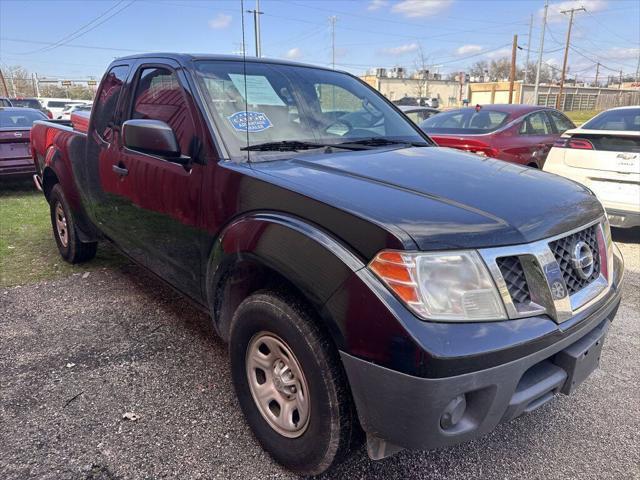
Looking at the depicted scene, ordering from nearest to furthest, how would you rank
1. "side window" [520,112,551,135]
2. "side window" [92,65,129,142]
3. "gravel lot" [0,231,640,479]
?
1. "gravel lot" [0,231,640,479]
2. "side window" [92,65,129,142]
3. "side window" [520,112,551,135]

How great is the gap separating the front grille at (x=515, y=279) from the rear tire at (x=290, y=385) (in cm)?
67

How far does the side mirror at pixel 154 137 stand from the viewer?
244cm

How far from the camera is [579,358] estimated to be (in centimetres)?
185

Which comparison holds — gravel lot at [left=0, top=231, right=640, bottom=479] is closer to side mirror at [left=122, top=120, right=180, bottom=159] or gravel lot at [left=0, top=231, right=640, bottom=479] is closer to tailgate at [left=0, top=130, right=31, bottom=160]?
side mirror at [left=122, top=120, right=180, bottom=159]

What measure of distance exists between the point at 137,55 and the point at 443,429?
3.05 metres

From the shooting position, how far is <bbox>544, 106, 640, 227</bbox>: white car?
518cm

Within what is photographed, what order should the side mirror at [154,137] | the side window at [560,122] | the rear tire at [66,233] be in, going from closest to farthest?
the side mirror at [154,137], the rear tire at [66,233], the side window at [560,122]

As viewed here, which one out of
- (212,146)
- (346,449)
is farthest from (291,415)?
(212,146)

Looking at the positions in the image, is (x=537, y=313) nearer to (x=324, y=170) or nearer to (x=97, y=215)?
(x=324, y=170)

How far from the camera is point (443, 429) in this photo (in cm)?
164

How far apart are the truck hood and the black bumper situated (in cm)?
43

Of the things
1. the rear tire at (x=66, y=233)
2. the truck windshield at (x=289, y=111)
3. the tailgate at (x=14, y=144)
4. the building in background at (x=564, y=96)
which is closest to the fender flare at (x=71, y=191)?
the rear tire at (x=66, y=233)

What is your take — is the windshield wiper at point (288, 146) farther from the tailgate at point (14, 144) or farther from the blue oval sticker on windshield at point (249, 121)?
the tailgate at point (14, 144)

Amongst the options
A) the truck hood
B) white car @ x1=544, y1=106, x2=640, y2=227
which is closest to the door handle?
the truck hood
